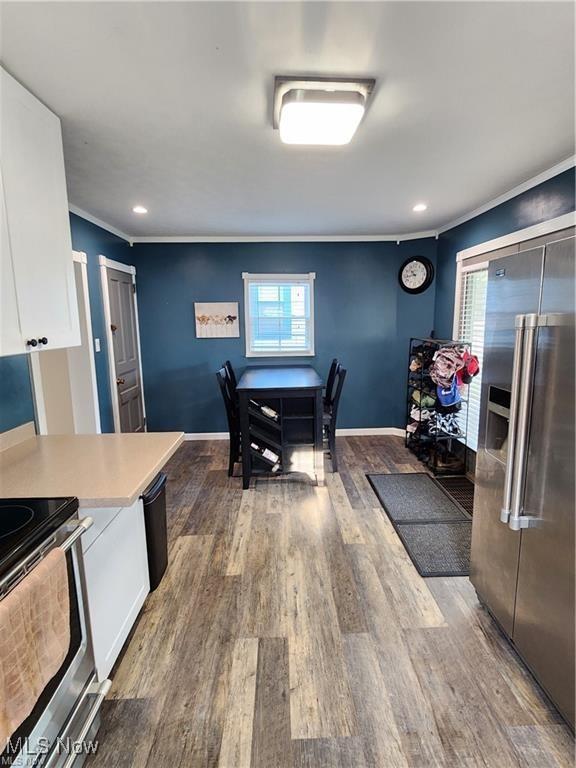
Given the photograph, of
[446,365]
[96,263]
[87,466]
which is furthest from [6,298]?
[446,365]

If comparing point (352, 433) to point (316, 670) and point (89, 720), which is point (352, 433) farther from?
point (89, 720)

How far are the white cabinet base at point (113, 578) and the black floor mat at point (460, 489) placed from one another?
2437 mm

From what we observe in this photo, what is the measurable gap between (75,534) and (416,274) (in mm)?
4348

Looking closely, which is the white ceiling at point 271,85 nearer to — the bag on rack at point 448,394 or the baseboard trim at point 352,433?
the bag on rack at point 448,394

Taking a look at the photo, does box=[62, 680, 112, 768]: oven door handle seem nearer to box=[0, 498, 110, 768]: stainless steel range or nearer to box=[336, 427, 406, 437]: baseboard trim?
box=[0, 498, 110, 768]: stainless steel range

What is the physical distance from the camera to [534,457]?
1468 mm

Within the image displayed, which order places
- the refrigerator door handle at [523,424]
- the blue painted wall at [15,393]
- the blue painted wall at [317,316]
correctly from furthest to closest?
the blue painted wall at [317,316], the blue painted wall at [15,393], the refrigerator door handle at [523,424]

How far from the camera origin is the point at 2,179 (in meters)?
1.31

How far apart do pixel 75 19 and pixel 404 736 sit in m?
2.72

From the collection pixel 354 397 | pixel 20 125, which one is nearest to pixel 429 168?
pixel 20 125

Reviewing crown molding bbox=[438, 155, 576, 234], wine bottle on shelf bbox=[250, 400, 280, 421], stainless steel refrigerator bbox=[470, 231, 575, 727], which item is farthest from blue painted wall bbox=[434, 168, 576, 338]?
wine bottle on shelf bbox=[250, 400, 280, 421]

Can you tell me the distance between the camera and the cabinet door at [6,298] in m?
1.30
